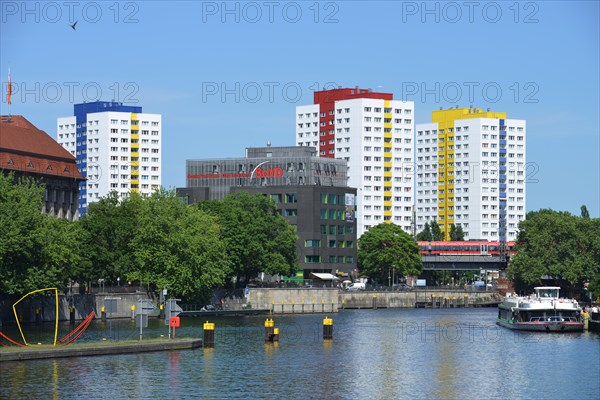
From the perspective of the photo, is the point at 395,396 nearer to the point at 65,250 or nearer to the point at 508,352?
the point at 508,352

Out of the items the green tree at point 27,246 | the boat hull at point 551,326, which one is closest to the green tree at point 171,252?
the green tree at point 27,246

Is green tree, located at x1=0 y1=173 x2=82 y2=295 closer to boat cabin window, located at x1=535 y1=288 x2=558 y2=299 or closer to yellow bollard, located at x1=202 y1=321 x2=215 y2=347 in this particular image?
yellow bollard, located at x1=202 y1=321 x2=215 y2=347

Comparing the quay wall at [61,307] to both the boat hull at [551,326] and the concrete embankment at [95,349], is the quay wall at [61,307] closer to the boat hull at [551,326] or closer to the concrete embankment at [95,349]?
the concrete embankment at [95,349]

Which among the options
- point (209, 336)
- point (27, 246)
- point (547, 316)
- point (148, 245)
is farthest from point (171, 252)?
point (209, 336)

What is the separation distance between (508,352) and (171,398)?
4592 centimetres

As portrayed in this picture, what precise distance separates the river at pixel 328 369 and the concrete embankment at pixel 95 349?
0.83m

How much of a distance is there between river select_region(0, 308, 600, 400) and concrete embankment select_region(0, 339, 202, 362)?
2.72 ft

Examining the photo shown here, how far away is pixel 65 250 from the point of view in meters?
144

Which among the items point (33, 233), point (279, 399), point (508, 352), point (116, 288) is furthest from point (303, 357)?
point (116, 288)

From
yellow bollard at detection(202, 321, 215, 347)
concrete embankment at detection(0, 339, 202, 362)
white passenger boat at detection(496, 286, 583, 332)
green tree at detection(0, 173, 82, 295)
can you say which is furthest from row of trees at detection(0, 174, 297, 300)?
concrete embankment at detection(0, 339, 202, 362)

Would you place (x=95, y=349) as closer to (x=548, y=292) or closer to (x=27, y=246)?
(x=27, y=246)

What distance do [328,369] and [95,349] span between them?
677 inches

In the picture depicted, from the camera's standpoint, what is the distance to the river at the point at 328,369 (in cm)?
8138

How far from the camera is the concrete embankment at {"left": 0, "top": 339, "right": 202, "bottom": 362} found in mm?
92500
